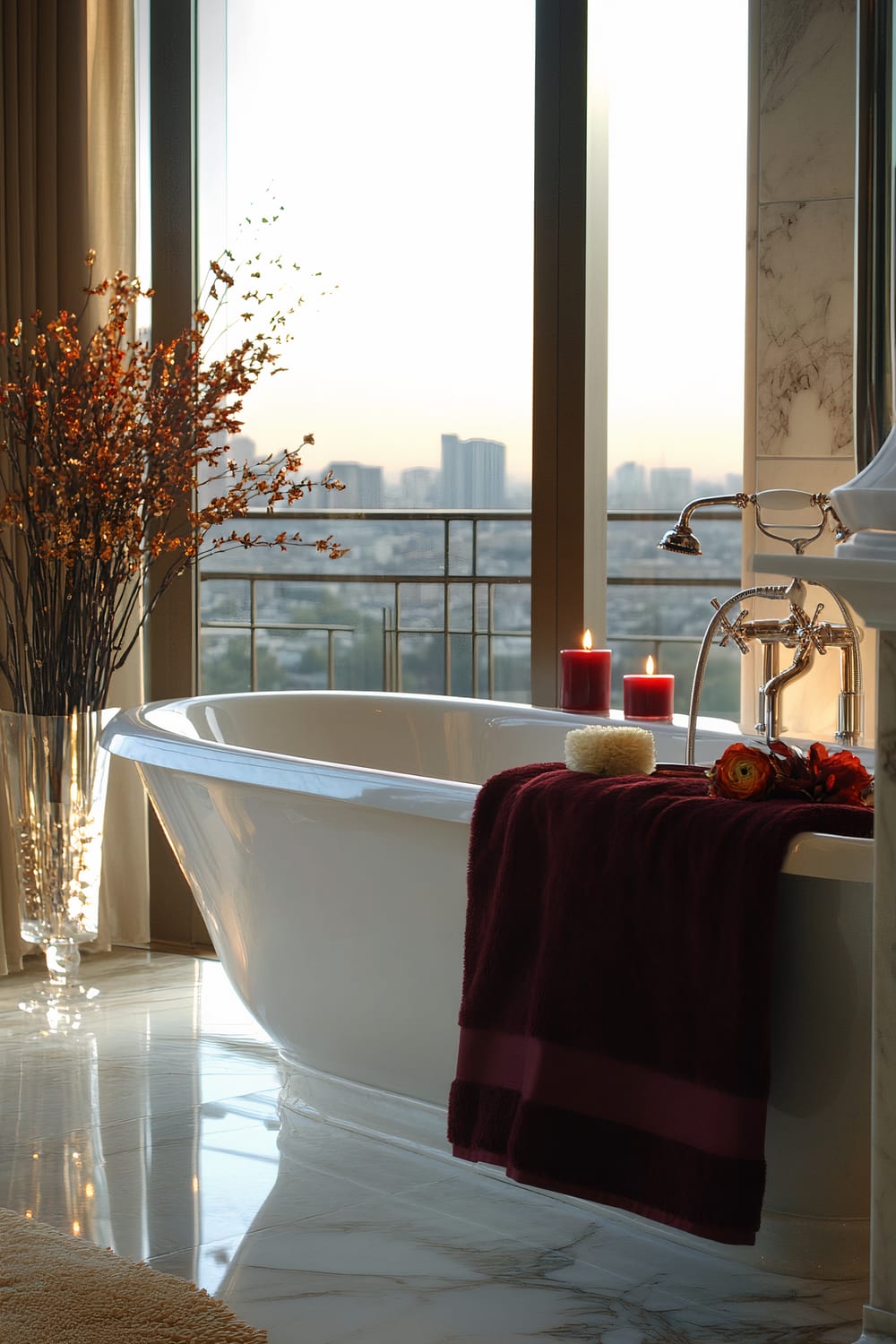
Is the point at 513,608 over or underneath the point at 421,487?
underneath

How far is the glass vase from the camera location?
11.1ft

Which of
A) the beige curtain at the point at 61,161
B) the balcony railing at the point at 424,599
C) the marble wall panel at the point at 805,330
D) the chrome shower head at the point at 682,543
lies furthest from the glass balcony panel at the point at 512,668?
the chrome shower head at the point at 682,543

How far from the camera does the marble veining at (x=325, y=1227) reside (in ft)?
6.32

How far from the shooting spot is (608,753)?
6.97 ft

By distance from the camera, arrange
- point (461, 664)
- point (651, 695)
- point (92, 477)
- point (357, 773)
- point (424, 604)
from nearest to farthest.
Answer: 1. point (357, 773)
2. point (651, 695)
3. point (92, 477)
4. point (424, 604)
5. point (461, 664)

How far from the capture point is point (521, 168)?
3443 mm

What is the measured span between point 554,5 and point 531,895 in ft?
7.03

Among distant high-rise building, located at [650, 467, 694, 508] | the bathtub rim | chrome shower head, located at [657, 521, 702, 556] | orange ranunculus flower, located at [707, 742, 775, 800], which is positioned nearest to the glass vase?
the bathtub rim

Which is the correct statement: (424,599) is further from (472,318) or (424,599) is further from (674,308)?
(674,308)

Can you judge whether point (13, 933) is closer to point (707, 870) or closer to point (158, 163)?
point (158, 163)

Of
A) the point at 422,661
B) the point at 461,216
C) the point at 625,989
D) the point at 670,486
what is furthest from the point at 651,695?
the point at 461,216

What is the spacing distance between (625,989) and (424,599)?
1.93m

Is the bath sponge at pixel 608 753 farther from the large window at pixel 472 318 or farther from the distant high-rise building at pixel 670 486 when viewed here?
the distant high-rise building at pixel 670 486

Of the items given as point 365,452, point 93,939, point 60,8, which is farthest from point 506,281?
point 93,939
